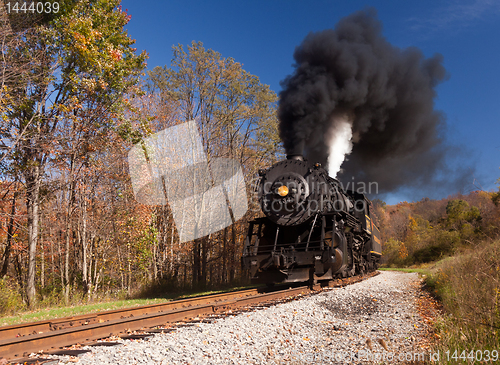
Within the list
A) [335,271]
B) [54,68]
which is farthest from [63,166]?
[335,271]

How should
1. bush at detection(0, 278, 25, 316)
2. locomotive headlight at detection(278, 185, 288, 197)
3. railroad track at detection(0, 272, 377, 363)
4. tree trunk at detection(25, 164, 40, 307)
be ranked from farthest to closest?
1. tree trunk at detection(25, 164, 40, 307)
2. locomotive headlight at detection(278, 185, 288, 197)
3. bush at detection(0, 278, 25, 316)
4. railroad track at detection(0, 272, 377, 363)

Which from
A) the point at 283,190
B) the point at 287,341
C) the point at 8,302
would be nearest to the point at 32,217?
the point at 8,302

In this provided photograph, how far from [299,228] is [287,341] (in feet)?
20.6

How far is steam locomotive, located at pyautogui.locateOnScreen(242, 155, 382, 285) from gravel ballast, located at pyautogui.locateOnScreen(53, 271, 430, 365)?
10.1ft

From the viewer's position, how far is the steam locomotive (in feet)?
30.6

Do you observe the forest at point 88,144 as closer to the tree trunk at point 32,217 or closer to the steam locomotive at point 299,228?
the tree trunk at point 32,217

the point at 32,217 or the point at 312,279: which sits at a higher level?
the point at 32,217

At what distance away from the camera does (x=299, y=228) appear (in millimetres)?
10352

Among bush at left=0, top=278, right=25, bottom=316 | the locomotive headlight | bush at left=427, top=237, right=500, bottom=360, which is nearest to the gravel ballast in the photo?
bush at left=427, top=237, right=500, bottom=360

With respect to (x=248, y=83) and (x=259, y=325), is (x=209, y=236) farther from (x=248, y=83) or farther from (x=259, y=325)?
(x=259, y=325)

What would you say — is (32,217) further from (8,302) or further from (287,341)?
(287,341)

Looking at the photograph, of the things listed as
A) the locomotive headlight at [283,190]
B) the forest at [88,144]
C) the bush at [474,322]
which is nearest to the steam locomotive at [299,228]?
the locomotive headlight at [283,190]

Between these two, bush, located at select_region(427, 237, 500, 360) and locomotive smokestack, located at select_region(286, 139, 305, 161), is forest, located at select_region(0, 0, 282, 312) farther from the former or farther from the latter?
bush, located at select_region(427, 237, 500, 360)

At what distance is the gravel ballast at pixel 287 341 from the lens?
3.46 m
